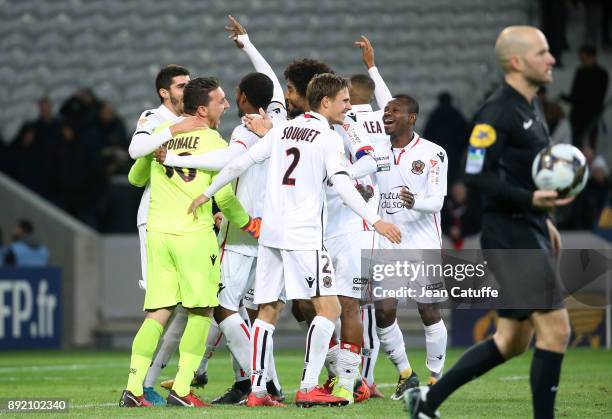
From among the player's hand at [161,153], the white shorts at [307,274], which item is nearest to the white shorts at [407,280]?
the white shorts at [307,274]

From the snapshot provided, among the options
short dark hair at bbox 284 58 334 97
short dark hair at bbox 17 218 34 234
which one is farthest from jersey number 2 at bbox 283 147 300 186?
short dark hair at bbox 17 218 34 234

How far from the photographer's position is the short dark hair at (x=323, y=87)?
830cm

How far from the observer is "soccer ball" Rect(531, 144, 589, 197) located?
6191mm

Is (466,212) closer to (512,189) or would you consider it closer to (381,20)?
(381,20)

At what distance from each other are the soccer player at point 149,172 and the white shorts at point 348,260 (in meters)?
1.12

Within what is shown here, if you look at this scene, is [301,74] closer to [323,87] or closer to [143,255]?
[323,87]

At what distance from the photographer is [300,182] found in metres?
8.20

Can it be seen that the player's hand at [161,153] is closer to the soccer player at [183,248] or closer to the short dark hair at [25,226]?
the soccer player at [183,248]

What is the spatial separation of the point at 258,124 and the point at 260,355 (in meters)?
1.59

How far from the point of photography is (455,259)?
14625mm

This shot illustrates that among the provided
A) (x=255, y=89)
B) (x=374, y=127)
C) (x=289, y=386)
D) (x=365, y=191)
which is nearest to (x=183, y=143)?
(x=255, y=89)

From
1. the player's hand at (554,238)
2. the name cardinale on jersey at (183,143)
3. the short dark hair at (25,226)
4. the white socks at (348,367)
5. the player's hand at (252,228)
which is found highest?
the name cardinale on jersey at (183,143)

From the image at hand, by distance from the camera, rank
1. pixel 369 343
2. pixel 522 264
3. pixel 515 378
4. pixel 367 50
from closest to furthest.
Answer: pixel 522 264
pixel 369 343
pixel 367 50
pixel 515 378

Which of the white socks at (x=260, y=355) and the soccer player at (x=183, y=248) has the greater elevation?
the soccer player at (x=183, y=248)
